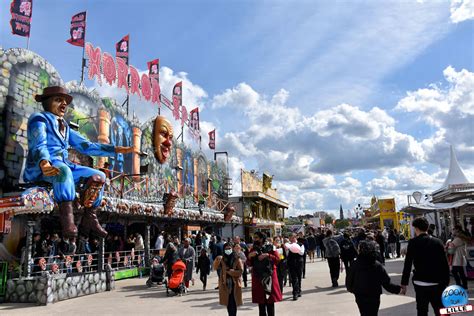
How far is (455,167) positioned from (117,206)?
19367 mm

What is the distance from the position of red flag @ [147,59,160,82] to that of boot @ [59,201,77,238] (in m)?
16.7

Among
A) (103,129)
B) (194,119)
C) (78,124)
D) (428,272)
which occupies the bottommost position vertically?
(428,272)

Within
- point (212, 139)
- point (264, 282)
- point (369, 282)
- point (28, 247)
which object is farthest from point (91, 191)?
point (212, 139)

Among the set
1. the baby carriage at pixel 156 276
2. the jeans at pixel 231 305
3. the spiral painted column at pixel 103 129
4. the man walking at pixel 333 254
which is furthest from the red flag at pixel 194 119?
the jeans at pixel 231 305

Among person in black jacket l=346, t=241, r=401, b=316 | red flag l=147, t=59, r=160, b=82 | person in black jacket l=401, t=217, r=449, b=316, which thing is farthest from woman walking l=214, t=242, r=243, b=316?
red flag l=147, t=59, r=160, b=82

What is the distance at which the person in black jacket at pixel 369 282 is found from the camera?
5105 millimetres

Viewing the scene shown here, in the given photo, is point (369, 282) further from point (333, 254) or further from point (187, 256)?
point (187, 256)

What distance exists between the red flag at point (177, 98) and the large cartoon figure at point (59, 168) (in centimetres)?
1703

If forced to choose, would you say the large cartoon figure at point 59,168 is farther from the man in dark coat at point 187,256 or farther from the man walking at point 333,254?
the man walking at point 333,254

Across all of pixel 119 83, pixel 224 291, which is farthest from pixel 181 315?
pixel 119 83

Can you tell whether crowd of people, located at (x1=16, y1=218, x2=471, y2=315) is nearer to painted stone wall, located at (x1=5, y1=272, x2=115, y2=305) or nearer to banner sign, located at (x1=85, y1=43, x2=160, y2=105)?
painted stone wall, located at (x1=5, y1=272, x2=115, y2=305)

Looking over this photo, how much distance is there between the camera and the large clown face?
23.0 m

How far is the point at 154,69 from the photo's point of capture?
84.4 ft

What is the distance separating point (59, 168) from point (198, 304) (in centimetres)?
485
